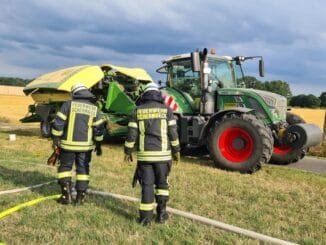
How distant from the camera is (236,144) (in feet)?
31.1

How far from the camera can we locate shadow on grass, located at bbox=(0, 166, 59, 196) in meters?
6.97

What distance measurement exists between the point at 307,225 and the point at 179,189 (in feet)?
7.32

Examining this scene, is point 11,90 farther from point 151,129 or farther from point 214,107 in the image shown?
point 151,129

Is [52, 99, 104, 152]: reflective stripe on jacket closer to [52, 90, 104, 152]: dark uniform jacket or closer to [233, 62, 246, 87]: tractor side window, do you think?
[52, 90, 104, 152]: dark uniform jacket

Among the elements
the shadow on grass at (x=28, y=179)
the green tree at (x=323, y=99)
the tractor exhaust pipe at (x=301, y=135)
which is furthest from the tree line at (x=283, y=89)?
the shadow on grass at (x=28, y=179)

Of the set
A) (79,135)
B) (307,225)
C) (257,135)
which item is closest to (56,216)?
(79,135)

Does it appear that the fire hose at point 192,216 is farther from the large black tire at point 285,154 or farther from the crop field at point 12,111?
the crop field at point 12,111

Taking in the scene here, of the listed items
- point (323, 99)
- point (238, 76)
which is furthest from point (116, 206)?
point (323, 99)

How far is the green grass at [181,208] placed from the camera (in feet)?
16.3

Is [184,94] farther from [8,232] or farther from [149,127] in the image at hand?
[8,232]

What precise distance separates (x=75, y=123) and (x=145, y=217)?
175 centimetres

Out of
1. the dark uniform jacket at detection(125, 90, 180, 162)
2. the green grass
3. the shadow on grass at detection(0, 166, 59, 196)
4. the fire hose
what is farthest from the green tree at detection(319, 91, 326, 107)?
the dark uniform jacket at detection(125, 90, 180, 162)

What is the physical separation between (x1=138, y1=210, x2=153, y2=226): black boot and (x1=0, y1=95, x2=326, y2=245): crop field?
0.30ft

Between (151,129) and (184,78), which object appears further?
(184,78)
